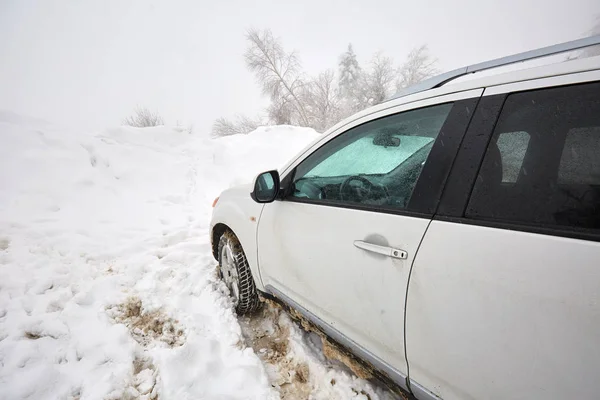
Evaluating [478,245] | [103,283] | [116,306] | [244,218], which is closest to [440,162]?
[478,245]

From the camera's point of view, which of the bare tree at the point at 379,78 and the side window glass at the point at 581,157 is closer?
the side window glass at the point at 581,157

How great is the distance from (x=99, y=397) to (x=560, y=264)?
2.45 m

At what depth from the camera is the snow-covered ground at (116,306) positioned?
1.76 meters

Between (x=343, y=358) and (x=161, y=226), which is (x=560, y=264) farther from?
(x=161, y=226)

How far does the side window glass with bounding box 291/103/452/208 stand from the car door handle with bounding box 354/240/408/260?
0.22 meters

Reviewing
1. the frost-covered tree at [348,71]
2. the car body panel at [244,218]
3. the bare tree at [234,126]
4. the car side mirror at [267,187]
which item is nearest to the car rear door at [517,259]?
the car side mirror at [267,187]

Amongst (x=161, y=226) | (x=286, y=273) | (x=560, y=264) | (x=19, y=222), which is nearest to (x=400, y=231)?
(x=560, y=264)

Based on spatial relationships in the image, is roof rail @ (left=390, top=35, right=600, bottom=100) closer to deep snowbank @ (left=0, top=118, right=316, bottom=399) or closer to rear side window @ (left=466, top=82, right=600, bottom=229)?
rear side window @ (left=466, top=82, right=600, bottom=229)

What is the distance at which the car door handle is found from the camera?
3.55ft

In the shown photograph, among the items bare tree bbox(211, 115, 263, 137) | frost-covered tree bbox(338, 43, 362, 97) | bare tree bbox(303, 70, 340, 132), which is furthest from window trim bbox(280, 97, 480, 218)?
frost-covered tree bbox(338, 43, 362, 97)

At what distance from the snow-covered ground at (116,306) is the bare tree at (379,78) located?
79.2 ft

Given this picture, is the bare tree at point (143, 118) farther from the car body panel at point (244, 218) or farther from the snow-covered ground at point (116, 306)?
→ the car body panel at point (244, 218)

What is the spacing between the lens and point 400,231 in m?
1.12

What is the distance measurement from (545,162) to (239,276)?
7.28 feet
